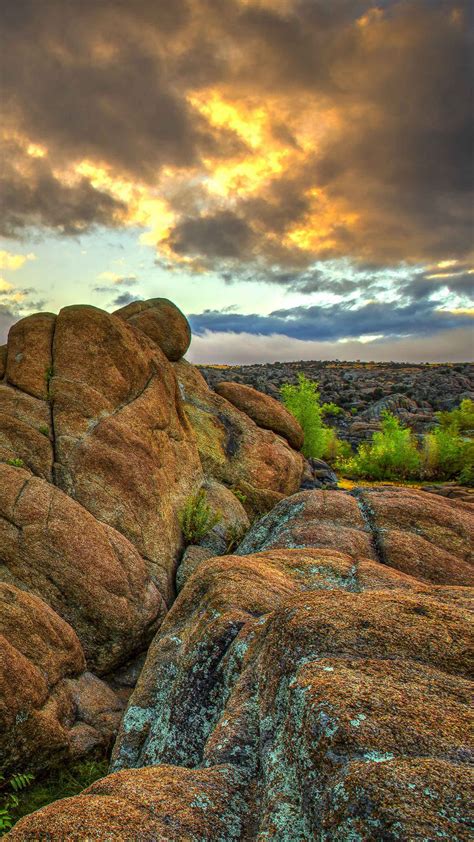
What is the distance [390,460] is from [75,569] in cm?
2736

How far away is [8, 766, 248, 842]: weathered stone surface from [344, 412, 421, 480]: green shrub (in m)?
31.5

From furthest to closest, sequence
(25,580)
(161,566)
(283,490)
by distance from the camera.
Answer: (283,490), (161,566), (25,580)

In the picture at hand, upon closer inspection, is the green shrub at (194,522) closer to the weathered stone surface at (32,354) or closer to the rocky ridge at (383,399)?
the weathered stone surface at (32,354)

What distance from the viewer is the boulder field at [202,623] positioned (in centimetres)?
327

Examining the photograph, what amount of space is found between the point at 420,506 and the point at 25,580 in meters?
10.3

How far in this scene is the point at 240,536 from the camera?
16.1m

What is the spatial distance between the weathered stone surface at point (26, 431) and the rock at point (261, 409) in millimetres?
12034

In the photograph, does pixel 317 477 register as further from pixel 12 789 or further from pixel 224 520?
pixel 12 789

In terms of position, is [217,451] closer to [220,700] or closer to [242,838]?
[220,700]

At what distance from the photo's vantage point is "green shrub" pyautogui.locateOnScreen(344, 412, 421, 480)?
33.4 meters

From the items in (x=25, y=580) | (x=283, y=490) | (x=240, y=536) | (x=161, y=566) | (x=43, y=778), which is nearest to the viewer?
(x=43, y=778)

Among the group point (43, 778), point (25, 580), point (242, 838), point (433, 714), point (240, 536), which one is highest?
point (433, 714)

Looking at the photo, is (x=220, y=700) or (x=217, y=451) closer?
(x=220, y=700)

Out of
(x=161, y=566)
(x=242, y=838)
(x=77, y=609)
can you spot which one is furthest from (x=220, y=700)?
(x=161, y=566)
